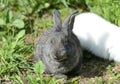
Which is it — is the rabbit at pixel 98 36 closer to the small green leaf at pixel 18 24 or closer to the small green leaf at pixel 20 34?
the small green leaf at pixel 20 34

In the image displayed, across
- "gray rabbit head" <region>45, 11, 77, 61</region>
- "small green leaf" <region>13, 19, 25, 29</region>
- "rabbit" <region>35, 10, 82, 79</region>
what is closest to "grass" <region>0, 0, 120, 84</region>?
"small green leaf" <region>13, 19, 25, 29</region>

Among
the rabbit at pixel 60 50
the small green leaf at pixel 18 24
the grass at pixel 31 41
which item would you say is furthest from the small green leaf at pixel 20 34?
the rabbit at pixel 60 50

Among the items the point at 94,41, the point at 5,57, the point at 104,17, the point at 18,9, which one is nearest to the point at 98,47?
the point at 94,41

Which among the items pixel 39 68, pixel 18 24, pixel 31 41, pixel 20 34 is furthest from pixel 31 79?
pixel 18 24

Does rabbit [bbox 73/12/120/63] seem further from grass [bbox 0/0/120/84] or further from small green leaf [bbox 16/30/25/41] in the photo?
small green leaf [bbox 16/30/25/41]

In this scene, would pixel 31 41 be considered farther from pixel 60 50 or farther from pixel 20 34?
pixel 60 50

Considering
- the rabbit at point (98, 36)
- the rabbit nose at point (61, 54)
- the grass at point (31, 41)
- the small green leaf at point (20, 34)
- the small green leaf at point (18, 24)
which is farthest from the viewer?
the small green leaf at point (18, 24)
